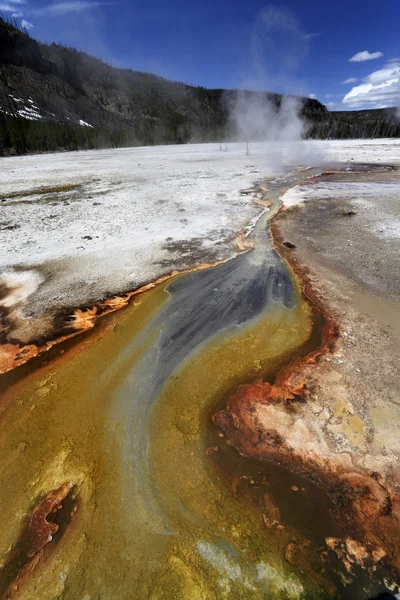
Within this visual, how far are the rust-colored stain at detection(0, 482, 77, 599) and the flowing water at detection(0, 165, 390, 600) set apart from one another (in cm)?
6

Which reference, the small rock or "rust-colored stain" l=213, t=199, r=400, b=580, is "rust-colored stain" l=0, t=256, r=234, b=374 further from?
the small rock

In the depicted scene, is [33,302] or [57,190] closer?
[33,302]

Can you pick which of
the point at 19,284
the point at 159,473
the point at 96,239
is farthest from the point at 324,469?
the point at 96,239

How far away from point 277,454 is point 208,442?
601 millimetres

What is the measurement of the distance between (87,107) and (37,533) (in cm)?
8456

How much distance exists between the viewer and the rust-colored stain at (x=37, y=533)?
1.98 meters

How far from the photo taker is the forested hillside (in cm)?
4362

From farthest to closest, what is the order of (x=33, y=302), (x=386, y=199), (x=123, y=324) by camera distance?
(x=386, y=199) < (x=33, y=302) < (x=123, y=324)

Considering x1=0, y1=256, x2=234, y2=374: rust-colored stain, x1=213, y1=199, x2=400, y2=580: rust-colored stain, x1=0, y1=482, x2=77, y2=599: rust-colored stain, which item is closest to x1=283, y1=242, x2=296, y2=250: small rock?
x1=0, y1=256, x2=234, y2=374: rust-colored stain

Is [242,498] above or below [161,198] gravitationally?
below

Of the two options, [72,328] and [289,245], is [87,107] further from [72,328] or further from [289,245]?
[72,328]

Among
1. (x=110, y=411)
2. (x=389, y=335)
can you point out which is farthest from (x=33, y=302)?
(x=389, y=335)

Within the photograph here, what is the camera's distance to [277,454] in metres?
2.59

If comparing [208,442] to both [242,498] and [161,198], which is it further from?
[161,198]
